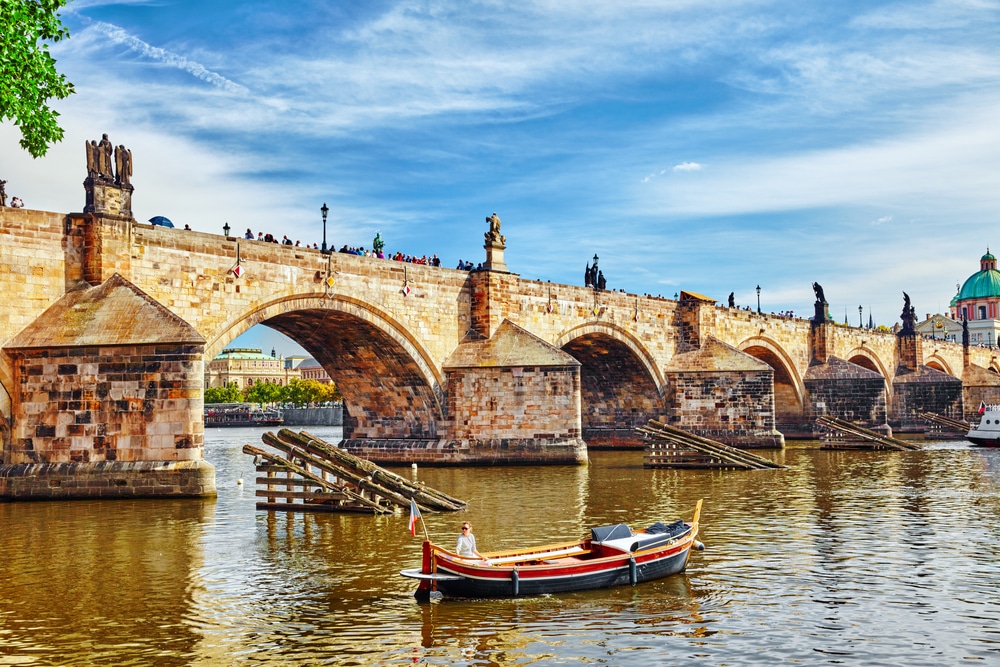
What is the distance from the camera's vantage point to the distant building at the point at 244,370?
155250 mm

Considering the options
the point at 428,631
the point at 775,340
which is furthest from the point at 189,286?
the point at 775,340

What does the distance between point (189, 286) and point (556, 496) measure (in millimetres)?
10636

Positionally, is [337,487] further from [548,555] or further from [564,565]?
[564,565]

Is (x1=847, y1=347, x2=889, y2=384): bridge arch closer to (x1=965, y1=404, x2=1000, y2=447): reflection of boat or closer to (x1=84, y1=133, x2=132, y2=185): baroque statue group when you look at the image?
(x1=965, y1=404, x2=1000, y2=447): reflection of boat

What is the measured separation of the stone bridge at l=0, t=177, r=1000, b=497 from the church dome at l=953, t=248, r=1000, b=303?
66553mm

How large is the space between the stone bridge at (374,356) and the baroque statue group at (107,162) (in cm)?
29

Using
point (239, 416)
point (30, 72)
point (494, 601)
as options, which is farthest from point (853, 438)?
point (239, 416)

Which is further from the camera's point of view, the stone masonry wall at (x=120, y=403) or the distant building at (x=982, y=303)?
the distant building at (x=982, y=303)

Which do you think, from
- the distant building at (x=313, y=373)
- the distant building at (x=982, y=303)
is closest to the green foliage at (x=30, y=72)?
the distant building at (x=982, y=303)

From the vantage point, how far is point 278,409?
114m

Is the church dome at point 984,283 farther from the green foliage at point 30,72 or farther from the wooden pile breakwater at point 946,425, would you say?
the green foliage at point 30,72

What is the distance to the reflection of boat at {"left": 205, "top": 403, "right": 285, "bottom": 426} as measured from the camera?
324 ft

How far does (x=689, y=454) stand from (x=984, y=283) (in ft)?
332

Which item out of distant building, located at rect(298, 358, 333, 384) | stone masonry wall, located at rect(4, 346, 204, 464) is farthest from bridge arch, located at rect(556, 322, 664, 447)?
distant building, located at rect(298, 358, 333, 384)
